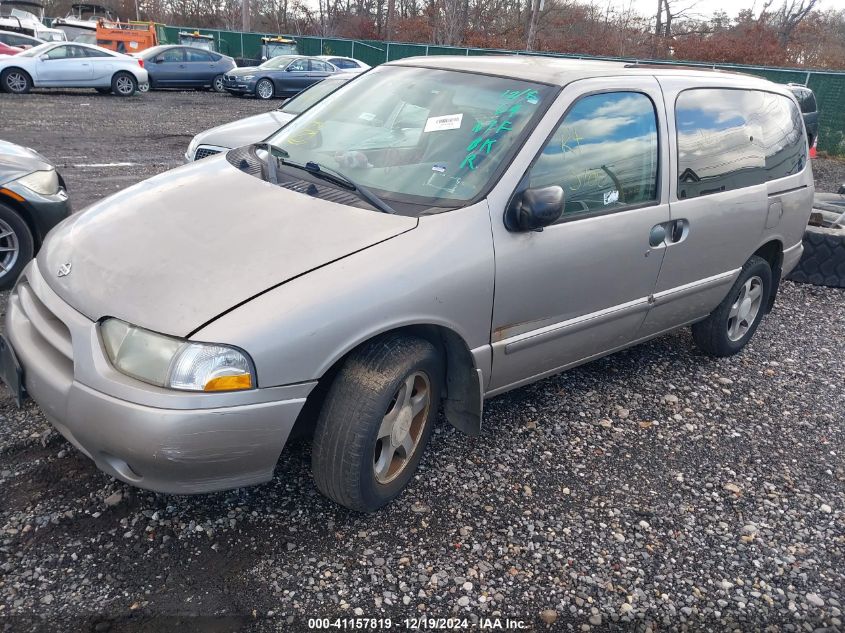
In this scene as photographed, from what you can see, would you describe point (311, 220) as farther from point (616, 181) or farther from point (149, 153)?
point (149, 153)

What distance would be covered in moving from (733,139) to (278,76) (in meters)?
19.5

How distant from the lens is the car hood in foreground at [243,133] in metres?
7.09

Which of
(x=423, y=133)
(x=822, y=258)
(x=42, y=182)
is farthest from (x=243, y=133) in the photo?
(x=822, y=258)

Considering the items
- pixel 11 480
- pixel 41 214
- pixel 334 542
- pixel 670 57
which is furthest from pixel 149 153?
pixel 670 57

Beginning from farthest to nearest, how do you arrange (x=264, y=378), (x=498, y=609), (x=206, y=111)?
1. (x=206, y=111)
2. (x=498, y=609)
3. (x=264, y=378)

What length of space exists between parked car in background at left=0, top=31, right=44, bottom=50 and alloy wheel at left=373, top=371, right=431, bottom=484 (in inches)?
939

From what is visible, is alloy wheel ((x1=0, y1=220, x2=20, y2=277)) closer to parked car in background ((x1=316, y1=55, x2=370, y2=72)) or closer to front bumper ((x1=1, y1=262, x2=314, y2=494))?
front bumper ((x1=1, y1=262, x2=314, y2=494))

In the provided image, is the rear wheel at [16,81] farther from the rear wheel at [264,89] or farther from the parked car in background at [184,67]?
the rear wheel at [264,89]

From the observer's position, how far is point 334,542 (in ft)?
9.00

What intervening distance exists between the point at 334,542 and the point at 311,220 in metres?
1.27

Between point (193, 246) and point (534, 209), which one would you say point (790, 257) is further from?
point (193, 246)

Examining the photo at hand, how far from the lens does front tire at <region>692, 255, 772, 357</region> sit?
4.52 m

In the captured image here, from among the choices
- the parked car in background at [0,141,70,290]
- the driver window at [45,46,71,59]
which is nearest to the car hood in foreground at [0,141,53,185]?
the parked car in background at [0,141,70,290]

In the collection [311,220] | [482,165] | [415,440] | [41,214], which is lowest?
[415,440]
